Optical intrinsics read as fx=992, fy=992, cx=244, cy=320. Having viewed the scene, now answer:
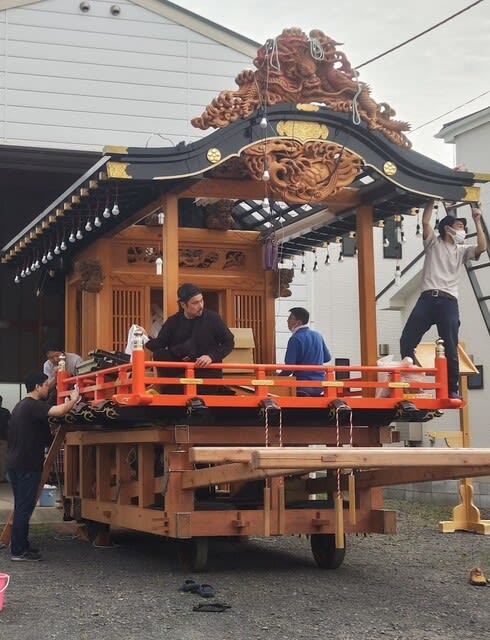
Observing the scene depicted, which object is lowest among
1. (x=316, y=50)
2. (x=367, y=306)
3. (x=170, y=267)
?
(x=367, y=306)

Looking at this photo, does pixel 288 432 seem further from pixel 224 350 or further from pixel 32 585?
pixel 32 585

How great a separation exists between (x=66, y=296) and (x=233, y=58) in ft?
14.8

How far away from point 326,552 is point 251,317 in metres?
3.68

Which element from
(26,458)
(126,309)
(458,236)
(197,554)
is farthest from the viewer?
(126,309)

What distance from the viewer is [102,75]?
46.7 ft

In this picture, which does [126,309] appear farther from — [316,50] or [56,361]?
[316,50]

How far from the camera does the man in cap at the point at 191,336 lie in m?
8.44

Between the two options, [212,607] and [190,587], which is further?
[190,587]

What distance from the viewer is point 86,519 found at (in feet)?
33.6

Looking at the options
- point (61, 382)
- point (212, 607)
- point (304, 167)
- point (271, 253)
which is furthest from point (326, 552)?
point (271, 253)

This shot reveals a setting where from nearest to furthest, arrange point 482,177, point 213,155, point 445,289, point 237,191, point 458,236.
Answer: point 213,155 < point 445,289 < point 458,236 < point 482,177 < point 237,191

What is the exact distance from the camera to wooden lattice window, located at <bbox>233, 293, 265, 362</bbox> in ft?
37.6

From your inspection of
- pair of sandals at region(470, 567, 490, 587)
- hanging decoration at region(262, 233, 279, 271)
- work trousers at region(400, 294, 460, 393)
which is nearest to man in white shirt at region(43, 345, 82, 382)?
hanging decoration at region(262, 233, 279, 271)

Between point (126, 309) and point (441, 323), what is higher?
point (126, 309)
